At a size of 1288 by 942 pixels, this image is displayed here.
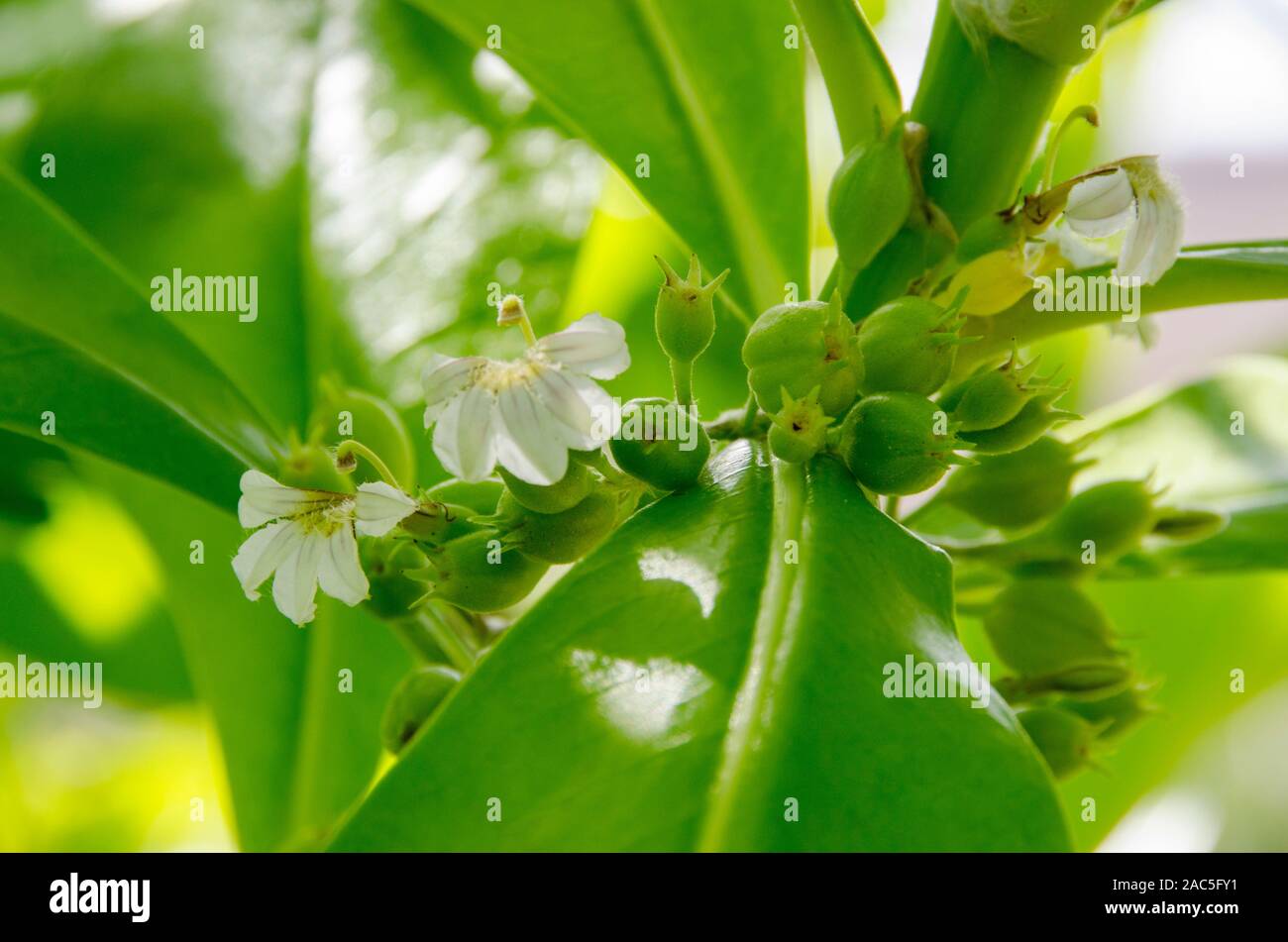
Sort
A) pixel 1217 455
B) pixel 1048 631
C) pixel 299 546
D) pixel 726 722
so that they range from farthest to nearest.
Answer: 1. pixel 1217 455
2. pixel 1048 631
3. pixel 299 546
4. pixel 726 722

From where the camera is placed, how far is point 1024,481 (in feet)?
3.44

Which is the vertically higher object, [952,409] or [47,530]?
[47,530]

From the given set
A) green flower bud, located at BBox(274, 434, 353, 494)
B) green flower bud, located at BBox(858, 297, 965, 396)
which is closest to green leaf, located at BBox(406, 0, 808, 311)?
green flower bud, located at BBox(858, 297, 965, 396)

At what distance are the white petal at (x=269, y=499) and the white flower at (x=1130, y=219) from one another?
57 cm

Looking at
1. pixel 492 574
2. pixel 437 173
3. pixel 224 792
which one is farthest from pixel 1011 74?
pixel 224 792

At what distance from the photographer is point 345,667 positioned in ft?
4.92

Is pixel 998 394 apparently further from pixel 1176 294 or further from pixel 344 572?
pixel 344 572

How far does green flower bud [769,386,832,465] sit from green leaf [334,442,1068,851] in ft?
0.14

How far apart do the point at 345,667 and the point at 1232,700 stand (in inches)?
48.4

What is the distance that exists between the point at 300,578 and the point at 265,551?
4cm

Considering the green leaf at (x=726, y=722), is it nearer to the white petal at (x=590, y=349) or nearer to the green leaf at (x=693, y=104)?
the white petal at (x=590, y=349)

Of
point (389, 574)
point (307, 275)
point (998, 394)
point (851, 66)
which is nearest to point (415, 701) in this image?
point (389, 574)
